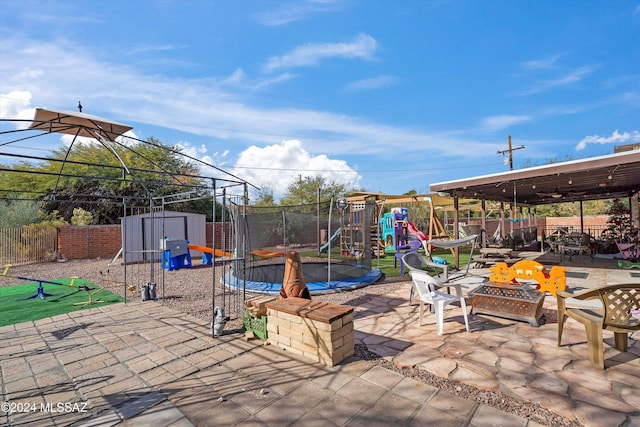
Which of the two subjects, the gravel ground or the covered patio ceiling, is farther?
the covered patio ceiling

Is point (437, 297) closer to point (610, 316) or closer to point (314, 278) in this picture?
point (610, 316)

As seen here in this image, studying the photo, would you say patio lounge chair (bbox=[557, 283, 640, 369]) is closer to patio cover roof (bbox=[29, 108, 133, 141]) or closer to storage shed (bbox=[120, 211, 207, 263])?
patio cover roof (bbox=[29, 108, 133, 141])

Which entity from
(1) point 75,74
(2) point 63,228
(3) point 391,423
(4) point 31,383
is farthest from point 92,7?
(2) point 63,228

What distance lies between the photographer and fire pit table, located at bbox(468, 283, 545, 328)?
12.6ft

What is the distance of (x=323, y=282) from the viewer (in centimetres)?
681

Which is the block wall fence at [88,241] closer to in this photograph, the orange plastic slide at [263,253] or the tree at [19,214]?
the tree at [19,214]

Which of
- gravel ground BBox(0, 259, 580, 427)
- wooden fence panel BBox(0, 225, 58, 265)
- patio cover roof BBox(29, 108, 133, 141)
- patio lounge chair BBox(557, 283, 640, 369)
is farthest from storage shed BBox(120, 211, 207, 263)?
patio lounge chair BBox(557, 283, 640, 369)

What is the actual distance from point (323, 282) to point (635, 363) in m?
4.90

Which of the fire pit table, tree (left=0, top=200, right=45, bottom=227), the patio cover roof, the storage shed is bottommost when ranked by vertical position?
the fire pit table

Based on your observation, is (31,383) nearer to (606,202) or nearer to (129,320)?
(129,320)

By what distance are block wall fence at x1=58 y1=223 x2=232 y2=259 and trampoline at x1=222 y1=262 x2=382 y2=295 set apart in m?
Answer: 5.06

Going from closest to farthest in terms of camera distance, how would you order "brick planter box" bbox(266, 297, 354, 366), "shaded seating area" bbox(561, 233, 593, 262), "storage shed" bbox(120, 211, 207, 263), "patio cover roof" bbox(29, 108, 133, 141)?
"brick planter box" bbox(266, 297, 354, 366), "patio cover roof" bbox(29, 108, 133, 141), "shaded seating area" bbox(561, 233, 593, 262), "storage shed" bbox(120, 211, 207, 263)

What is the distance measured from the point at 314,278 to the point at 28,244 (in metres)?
11.3

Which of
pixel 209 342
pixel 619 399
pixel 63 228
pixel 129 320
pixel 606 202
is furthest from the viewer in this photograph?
pixel 606 202
